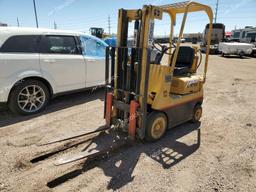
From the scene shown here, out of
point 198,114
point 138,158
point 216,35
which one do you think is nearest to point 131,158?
point 138,158

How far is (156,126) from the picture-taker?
361 centimetres

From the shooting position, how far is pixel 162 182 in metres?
2.69

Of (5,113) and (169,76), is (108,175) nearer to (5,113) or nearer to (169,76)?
(169,76)

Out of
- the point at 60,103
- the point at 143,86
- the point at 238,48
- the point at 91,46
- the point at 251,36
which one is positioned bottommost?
the point at 60,103

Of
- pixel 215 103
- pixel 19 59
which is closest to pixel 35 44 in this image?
pixel 19 59

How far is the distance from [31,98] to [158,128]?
2.86m

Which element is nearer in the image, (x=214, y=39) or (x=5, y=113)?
(x=5, y=113)

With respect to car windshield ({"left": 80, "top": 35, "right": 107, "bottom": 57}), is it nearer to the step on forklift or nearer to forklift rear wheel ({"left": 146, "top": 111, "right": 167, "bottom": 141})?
the step on forklift

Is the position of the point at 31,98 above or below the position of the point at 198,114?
above

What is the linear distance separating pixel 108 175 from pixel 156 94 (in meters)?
1.42

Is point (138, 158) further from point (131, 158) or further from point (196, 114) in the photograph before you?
point (196, 114)

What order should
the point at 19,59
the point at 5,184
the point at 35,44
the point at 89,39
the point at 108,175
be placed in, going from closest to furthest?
the point at 5,184
the point at 108,175
the point at 19,59
the point at 35,44
the point at 89,39

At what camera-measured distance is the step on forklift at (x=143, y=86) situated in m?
3.21

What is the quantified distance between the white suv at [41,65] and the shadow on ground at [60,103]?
17 centimetres
